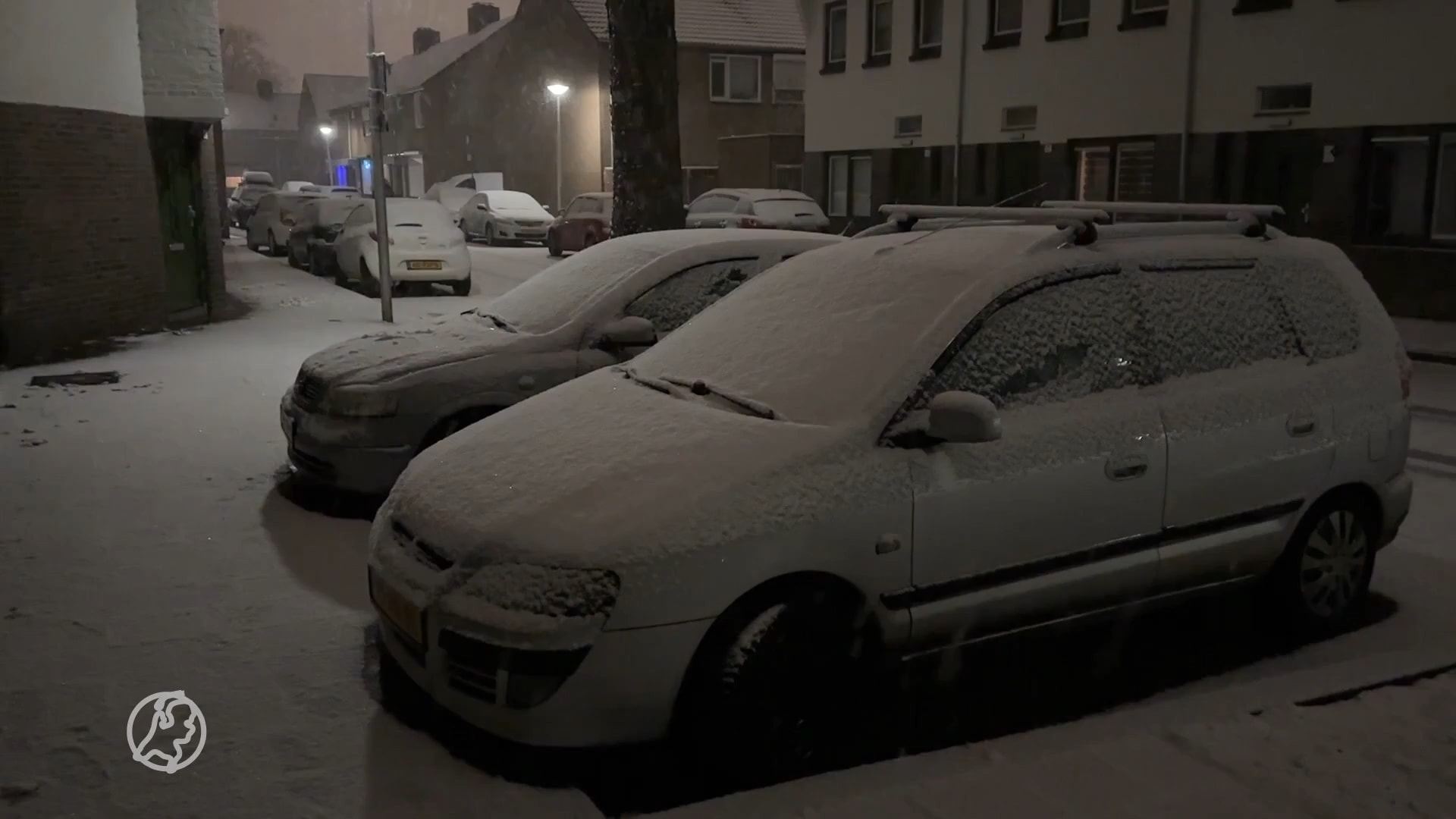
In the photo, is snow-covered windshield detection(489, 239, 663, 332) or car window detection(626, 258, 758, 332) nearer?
car window detection(626, 258, 758, 332)

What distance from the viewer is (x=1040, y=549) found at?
4.28 m

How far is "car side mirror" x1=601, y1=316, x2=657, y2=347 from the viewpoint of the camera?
6352mm

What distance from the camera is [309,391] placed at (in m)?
6.97

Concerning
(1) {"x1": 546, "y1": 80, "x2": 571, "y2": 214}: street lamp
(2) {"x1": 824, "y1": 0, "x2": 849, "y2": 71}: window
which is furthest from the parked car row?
(1) {"x1": 546, "y1": 80, "x2": 571, "y2": 214}: street lamp

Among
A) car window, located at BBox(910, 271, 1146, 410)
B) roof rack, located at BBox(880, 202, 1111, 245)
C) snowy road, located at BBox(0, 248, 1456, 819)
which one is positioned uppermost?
roof rack, located at BBox(880, 202, 1111, 245)

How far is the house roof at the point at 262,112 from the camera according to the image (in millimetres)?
99062

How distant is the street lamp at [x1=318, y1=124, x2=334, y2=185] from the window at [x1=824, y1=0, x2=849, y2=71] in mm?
54363

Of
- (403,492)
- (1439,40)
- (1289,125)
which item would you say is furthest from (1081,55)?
(403,492)

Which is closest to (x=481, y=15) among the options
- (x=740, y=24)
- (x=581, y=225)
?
(x=740, y=24)

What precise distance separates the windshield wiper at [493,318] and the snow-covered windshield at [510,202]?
94.4ft

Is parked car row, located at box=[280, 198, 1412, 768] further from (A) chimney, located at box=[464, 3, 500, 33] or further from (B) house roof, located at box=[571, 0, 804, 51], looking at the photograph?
(A) chimney, located at box=[464, 3, 500, 33]

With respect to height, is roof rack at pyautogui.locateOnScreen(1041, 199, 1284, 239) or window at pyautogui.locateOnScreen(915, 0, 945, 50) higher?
window at pyautogui.locateOnScreen(915, 0, 945, 50)

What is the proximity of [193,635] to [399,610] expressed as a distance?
1580 mm

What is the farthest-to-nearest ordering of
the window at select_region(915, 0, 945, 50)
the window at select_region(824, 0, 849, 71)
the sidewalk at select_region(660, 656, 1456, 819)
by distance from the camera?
the window at select_region(824, 0, 849, 71) < the window at select_region(915, 0, 945, 50) < the sidewalk at select_region(660, 656, 1456, 819)
